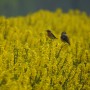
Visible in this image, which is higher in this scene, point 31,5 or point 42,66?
point 31,5

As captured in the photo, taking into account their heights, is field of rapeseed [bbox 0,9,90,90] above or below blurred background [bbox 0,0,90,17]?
below

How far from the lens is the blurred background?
4962 centimetres

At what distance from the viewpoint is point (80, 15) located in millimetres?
35438

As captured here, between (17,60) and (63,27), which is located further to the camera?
(63,27)

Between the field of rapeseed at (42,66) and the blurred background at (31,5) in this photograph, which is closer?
the field of rapeseed at (42,66)

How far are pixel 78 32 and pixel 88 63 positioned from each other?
448 inches

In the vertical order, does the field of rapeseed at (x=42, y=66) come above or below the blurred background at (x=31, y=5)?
below

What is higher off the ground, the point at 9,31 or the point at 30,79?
the point at 9,31

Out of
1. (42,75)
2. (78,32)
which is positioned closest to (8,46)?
(42,75)

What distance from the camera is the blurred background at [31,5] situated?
49625 mm

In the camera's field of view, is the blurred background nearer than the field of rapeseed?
No

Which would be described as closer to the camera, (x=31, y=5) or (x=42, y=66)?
(x=42, y=66)

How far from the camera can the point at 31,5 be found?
5241cm

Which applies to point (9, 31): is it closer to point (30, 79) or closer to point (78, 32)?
point (30, 79)
